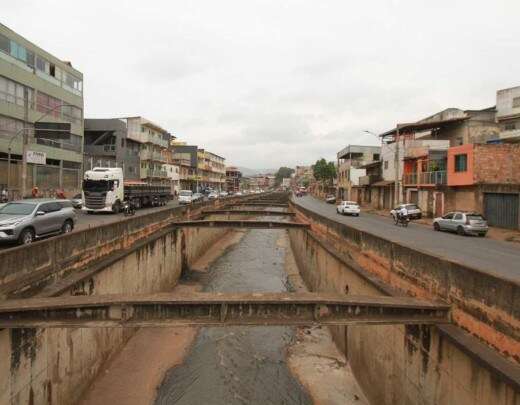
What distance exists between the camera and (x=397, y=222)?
30.5m

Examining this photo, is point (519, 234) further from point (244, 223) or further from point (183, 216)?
point (183, 216)

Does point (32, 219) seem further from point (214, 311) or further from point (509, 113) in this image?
point (509, 113)

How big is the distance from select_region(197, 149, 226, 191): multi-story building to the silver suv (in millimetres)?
89011

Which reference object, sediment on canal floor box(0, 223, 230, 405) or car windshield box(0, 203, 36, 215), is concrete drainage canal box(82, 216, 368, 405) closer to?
sediment on canal floor box(0, 223, 230, 405)

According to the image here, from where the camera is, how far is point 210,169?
116 metres

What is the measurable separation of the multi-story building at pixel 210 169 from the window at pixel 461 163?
262 ft

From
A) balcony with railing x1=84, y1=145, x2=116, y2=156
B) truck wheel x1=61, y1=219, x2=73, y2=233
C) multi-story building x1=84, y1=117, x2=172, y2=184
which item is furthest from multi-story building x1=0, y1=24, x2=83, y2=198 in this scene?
truck wheel x1=61, y1=219, x2=73, y2=233

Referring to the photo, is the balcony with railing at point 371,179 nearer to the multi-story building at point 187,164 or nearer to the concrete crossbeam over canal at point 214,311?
the multi-story building at point 187,164

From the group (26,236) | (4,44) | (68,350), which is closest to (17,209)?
(26,236)

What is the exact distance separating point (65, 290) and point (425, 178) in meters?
36.3

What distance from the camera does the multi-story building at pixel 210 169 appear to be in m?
108

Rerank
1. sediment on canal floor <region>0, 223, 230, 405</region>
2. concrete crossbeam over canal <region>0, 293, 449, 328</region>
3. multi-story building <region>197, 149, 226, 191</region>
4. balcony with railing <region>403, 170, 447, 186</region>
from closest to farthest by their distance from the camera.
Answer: concrete crossbeam over canal <region>0, 293, 449, 328</region>, sediment on canal floor <region>0, 223, 230, 405</region>, balcony with railing <region>403, 170, 447, 186</region>, multi-story building <region>197, 149, 226, 191</region>

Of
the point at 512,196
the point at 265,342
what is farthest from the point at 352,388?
the point at 512,196

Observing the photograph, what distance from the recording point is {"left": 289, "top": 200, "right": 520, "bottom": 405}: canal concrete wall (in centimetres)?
565
